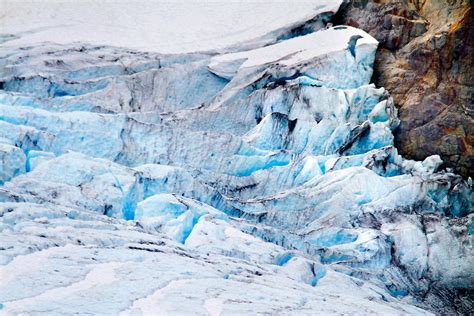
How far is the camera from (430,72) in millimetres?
13836

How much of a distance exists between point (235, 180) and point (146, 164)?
1.63 metres

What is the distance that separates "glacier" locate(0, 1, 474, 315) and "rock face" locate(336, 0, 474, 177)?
492mm

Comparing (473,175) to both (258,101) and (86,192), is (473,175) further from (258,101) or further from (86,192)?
(86,192)

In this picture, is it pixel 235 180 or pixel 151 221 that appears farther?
pixel 235 180

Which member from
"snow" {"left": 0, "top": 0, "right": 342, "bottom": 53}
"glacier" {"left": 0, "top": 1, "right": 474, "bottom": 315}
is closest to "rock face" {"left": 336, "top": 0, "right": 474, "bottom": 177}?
"glacier" {"left": 0, "top": 1, "right": 474, "bottom": 315}

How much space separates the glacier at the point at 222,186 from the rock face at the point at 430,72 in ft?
1.61

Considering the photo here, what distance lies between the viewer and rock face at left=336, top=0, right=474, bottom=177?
13344 millimetres

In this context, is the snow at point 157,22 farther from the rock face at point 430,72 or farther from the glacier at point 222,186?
the rock face at point 430,72

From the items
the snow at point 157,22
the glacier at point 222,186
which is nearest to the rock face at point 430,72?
the glacier at point 222,186

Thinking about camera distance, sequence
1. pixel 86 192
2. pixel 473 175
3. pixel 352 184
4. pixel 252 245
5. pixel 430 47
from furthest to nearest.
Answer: pixel 430 47, pixel 473 175, pixel 352 184, pixel 86 192, pixel 252 245

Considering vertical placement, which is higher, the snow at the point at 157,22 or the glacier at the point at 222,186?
the snow at the point at 157,22

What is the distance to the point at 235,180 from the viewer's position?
11750mm

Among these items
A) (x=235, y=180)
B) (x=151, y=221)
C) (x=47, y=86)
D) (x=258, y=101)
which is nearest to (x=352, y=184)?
(x=235, y=180)

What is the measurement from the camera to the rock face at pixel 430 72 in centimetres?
1334
